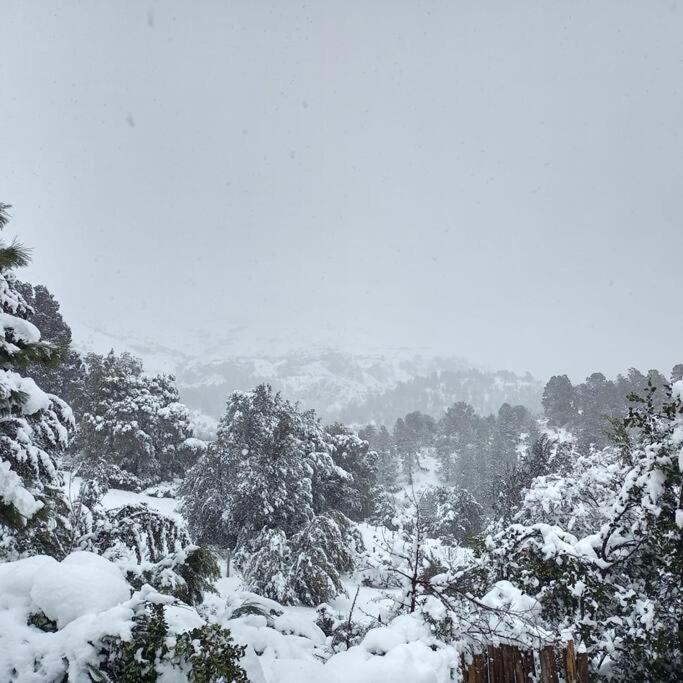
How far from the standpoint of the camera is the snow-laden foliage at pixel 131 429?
1032 inches

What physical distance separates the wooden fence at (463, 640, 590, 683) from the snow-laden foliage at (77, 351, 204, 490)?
24699 mm

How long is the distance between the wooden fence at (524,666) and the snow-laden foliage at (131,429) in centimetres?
2470

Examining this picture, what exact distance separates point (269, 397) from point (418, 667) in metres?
15.8

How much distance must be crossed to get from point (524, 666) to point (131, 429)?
26.8m

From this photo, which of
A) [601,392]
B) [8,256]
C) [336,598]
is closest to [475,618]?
[8,256]

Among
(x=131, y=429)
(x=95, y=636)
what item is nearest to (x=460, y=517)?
(x=131, y=429)

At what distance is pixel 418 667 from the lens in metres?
3.81

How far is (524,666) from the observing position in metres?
4.14

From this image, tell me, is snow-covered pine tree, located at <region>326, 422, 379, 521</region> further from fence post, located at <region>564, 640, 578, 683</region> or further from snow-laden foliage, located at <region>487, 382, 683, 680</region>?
fence post, located at <region>564, 640, 578, 683</region>

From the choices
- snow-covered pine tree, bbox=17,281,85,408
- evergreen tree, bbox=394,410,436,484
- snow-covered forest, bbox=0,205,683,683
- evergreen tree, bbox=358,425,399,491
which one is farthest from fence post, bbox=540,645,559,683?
evergreen tree, bbox=394,410,436,484

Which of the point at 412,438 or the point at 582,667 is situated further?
the point at 412,438

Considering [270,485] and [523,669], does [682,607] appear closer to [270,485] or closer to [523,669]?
[523,669]

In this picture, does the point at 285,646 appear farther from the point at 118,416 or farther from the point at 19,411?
the point at 118,416

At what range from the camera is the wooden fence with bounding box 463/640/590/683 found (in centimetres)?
410
